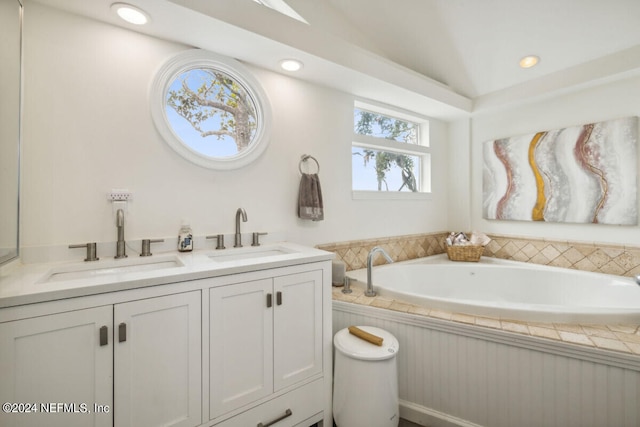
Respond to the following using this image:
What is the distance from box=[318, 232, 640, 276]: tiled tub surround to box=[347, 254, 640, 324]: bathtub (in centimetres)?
12

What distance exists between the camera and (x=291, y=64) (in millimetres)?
1968

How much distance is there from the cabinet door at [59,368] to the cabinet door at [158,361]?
0.04m

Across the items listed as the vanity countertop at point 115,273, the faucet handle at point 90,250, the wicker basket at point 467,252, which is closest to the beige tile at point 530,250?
the wicker basket at point 467,252

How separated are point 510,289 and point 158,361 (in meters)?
2.85

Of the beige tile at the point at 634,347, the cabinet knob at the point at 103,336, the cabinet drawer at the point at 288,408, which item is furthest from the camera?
the cabinet drawer at the point at 288,408

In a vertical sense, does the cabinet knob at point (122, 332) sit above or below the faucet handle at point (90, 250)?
below

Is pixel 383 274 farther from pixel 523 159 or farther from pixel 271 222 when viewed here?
pixel 523 159

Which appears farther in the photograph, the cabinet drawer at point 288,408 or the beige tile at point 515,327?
the beige tile at point 515,327

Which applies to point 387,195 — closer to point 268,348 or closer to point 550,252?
point 550,252

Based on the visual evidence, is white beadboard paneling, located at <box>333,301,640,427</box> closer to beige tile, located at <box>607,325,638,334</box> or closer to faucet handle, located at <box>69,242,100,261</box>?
beige tile, located at <box>607,325,638,334</box>

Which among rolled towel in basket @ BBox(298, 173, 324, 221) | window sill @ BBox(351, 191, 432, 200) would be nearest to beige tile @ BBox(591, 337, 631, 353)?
rolled towel in basket @ BBox(298, 173, 324, 221)

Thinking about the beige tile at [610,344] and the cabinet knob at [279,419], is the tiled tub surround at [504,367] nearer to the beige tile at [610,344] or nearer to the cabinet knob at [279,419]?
the beige tile at [610,344]

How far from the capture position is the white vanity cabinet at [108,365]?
34.7 inches

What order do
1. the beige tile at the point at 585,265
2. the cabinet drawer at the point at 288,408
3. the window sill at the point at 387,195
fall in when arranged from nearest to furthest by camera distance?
the cabinet drawer at the point at 288,408 → the beige tile at the point at 585,265 → the window sill at the point at 387,195
